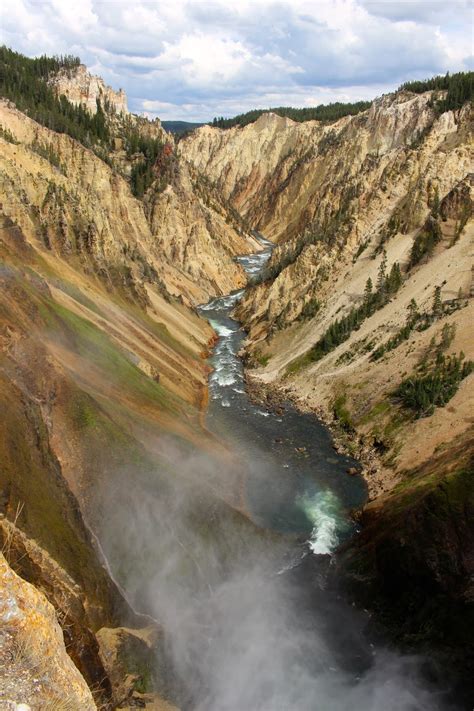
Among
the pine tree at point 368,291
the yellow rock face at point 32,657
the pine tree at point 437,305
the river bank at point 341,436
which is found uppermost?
the pine tree at point 437,305

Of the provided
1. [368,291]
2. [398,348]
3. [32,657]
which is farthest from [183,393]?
[32,657]

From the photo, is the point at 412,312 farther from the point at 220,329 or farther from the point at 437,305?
the point at 220,329

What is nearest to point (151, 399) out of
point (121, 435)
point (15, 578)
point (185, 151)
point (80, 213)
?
point (121, 435)

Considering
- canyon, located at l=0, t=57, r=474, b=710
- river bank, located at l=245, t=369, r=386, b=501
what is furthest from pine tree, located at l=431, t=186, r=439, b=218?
river bank, located at l=245, t=369, r=386, b=501

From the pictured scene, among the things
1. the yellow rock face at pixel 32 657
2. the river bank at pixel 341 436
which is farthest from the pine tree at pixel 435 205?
the yellow rock face at pixel 32 657

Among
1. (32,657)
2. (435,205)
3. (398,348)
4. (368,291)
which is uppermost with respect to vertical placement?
(435,205)

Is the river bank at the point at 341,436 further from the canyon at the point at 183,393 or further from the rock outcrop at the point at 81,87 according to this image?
the rock outcrop at the point at 81,87
